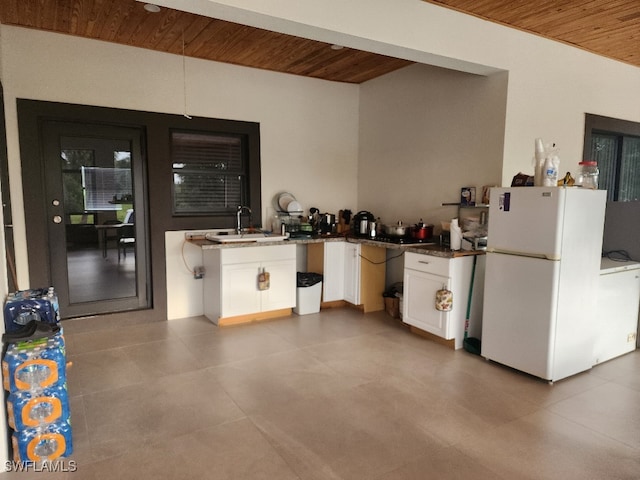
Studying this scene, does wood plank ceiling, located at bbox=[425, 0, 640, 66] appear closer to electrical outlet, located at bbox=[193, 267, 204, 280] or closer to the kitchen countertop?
the kitchen countertop

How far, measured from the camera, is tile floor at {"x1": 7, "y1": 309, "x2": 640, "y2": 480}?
80.5 inches

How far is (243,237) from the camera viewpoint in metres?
4.28

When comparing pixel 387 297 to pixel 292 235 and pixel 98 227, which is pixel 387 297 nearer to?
pixel 292 235

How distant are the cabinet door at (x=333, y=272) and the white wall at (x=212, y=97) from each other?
27.4 inches

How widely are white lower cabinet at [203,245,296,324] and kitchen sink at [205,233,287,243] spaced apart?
8cm

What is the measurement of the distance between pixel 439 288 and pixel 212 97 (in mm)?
2944

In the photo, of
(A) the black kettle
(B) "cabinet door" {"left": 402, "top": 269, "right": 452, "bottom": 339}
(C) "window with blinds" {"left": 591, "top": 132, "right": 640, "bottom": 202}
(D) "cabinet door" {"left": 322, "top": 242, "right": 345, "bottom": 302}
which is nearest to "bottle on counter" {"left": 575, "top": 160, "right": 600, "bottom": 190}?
(B) "cabinet door" {"left": 402, "top": 269, "right": 452, "bottom": 339}

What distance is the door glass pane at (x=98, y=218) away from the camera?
3879 mm

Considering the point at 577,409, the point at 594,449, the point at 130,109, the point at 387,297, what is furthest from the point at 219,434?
the point at 130,109

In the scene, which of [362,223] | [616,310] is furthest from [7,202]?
[616,310]

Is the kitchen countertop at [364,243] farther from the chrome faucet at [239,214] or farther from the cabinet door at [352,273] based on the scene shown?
the chrome faucet at [239,214]

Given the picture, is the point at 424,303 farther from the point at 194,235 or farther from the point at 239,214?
the point at 194,235

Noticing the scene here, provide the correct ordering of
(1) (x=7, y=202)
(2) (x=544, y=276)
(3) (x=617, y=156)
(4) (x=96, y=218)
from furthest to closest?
(3) (x=617, y=156), (4) (x=96, y=218), (1) (x=7, y=202), (2) (x=544, y=276)

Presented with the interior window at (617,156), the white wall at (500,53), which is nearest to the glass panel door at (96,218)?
the white wall at (500,53)
